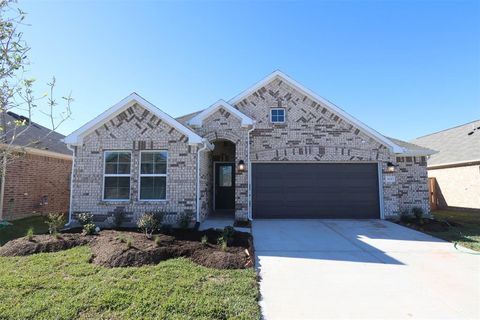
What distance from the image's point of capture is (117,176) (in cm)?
949

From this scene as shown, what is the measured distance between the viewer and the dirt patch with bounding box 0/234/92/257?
629 cm

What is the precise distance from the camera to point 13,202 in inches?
432

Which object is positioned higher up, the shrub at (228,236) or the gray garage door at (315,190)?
the gray garage door at (315,190)

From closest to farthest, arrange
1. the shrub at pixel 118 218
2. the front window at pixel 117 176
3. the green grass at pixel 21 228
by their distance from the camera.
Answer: the green grass at pixel 21 228 → the shrub at pixel 118 218 → the front window at pixel 117 176

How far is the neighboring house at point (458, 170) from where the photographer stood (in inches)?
568

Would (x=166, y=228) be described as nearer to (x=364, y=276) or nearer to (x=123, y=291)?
(x=123, y=291)

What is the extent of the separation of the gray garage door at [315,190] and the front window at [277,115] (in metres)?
1.93

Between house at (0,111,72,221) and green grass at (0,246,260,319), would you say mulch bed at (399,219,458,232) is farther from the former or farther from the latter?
house at (0,111,72,221)

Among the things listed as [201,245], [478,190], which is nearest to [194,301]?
[201,245]

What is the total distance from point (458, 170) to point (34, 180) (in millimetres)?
21669

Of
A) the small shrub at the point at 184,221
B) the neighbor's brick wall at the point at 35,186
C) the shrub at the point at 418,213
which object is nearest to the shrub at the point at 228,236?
the small shrub at the point at 184,221

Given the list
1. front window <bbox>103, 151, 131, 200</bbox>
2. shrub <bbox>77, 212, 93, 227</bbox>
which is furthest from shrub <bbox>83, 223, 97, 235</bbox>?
front window <bbox>103, 151, 131, 200</bbox>

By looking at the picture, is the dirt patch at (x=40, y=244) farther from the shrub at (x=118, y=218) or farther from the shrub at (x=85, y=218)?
the shrub at (x=118, y=218)

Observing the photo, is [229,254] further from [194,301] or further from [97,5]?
[97,5]
